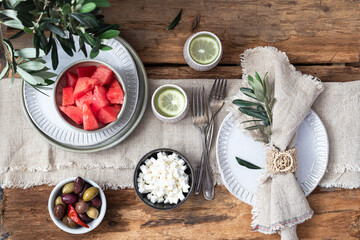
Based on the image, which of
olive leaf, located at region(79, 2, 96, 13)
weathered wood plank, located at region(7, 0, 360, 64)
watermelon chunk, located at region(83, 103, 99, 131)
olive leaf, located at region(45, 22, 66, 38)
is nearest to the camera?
olive leaf, located at region(79, 2, 96, 13)

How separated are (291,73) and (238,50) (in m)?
0.27

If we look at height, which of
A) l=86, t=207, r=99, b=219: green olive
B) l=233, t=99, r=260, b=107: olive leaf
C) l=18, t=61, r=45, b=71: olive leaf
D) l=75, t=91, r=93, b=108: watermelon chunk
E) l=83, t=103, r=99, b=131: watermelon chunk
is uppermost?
l=18, t=61, r=45, b=71: olive leaf

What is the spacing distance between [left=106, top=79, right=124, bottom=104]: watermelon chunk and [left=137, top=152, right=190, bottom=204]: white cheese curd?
11.4 inches

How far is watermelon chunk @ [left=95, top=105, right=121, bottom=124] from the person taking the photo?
1368 millimetres

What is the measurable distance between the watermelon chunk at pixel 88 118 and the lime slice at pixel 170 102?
0.29 m

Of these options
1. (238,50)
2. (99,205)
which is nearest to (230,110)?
(238,50)

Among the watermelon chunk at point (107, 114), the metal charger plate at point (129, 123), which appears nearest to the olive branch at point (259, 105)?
the metal charger plate at point (129, 123)

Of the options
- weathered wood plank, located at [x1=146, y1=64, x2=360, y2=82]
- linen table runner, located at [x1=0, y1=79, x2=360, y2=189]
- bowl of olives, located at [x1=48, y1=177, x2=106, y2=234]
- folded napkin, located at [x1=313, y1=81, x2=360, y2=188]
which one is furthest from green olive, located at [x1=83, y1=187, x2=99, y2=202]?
folded napkin, located at [x1=313, y1=81, x2=360, y2=188]

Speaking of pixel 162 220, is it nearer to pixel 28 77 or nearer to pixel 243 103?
pixel 243 103

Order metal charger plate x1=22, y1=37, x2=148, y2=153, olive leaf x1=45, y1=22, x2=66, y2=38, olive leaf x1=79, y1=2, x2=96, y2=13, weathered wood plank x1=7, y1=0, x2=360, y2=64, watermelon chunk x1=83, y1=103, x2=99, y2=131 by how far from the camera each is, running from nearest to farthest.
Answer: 1. olive leaf x1=79, y1=2, x2=96, y2=13
2. olive leaf x1=45, y1=22, x2=66, y2=38
3. watermelon chunk x1=83, y1=103, x2=99, y2=131
4. metal charger plate x1=22, y1=37, x2=148, y2=153
5. weathered wood plank x1=7, y1=0, x2=360, y2=64

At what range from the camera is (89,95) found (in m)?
1.37

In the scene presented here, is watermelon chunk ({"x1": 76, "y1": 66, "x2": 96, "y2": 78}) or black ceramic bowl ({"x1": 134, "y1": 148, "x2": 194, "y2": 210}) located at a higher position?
watermelon chunk ({"x1": 76, "y1": 66, "x2": 96, "y2": 78})

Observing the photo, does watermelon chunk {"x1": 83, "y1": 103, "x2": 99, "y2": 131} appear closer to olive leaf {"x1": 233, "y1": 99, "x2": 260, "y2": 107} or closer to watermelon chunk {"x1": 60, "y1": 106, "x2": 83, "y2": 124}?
watermelon chunk {"x1": 60, "y1": 106, "x2": 83, "y2": 124}

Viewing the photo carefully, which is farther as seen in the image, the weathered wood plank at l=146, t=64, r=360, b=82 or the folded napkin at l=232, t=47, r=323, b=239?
the weathered wood plank at l=146, t=64, r=360, b=82
